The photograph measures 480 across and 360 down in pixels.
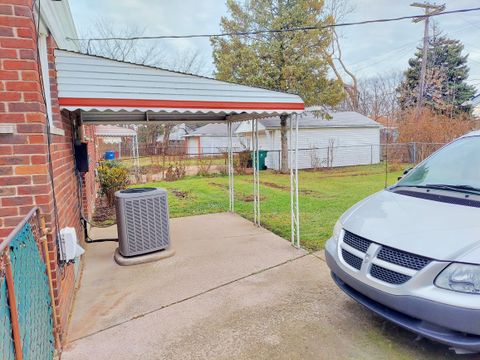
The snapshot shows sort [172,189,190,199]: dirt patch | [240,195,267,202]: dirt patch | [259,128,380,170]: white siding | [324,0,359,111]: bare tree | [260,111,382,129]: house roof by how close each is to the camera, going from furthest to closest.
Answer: [324,0,359,111]: bare tree < [260,111,382,129]: house roof < [259,128,380,170]: white siding < [172,189,190,199]: dirt patch < [240,195,267,202]: dirt patch

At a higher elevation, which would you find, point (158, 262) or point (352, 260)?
point (352, 260)

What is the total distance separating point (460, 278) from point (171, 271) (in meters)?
3.33

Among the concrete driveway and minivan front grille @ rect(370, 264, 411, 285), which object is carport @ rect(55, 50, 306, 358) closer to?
the concrete driveway

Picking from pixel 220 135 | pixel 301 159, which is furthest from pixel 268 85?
pixel 220 135

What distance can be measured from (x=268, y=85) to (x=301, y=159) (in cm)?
494

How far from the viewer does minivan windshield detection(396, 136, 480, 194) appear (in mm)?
2949

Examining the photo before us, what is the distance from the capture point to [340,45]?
2805cm

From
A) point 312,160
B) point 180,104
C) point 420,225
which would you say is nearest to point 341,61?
point 312,160

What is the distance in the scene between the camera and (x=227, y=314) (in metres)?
3.26

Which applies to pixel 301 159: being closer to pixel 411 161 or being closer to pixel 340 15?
pixel 411 161

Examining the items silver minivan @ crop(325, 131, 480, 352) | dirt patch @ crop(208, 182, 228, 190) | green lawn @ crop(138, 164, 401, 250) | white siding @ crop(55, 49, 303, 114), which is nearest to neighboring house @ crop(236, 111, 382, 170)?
green lawn @ crop(138, 164, 401, 250)

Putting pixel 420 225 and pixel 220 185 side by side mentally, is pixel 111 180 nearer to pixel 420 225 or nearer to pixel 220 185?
pixel 220 185

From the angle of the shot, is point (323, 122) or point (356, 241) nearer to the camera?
point (356, 241)

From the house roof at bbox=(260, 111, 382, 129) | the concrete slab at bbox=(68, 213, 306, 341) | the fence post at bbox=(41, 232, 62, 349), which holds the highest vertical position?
the house roof at bbox=(260, 111, 382, 129)
